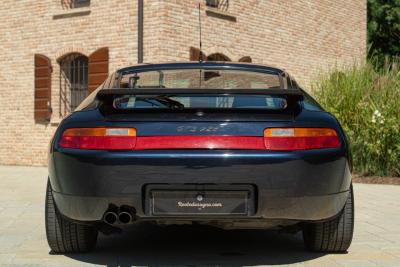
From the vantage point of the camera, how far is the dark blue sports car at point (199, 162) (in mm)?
3709

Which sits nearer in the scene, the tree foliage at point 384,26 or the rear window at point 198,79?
the rear window at point 198,79

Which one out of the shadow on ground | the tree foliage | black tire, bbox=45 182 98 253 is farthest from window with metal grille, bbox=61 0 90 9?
the tree foliage

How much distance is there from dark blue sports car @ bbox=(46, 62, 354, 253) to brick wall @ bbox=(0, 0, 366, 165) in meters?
10.3

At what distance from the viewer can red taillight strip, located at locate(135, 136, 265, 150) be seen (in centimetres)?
375

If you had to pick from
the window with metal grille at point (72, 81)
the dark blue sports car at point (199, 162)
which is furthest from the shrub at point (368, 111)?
the dark blue sports car at point (199, 162)

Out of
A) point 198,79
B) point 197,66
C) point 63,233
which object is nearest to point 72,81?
point 197,66

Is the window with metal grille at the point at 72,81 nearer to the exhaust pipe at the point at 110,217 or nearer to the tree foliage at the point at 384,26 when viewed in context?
the exhaust pipe at the point at 110,217

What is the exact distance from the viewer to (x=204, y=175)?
12.1 feet

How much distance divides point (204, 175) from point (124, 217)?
22.0 inches

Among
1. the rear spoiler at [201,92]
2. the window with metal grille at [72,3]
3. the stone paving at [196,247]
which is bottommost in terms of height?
the stone paving at [196,247]

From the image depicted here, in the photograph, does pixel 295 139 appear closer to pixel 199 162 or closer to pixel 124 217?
pixel 199 162

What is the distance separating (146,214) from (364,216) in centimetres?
377

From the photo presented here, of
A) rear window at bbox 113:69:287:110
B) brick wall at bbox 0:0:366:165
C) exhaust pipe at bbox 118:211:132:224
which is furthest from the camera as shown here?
brick wall at bbox 0:0:366:165

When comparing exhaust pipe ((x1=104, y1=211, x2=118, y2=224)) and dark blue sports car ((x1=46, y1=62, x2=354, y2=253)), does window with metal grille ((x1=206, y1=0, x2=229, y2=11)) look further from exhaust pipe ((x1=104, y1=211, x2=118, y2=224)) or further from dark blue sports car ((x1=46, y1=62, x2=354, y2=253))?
exhaust pipe ((x1=104, y1=211, x2=118, y2=224))
